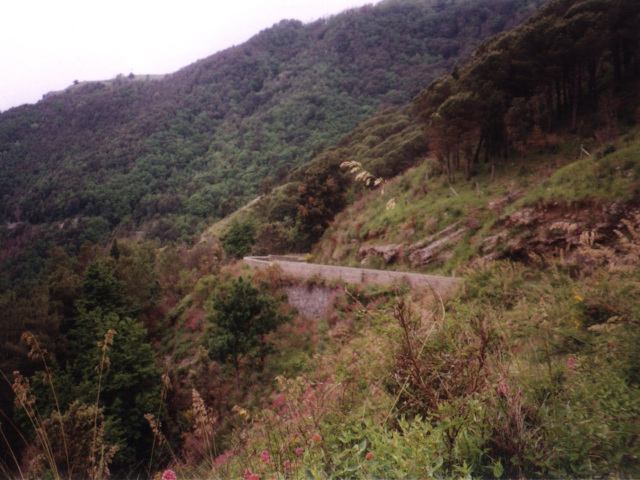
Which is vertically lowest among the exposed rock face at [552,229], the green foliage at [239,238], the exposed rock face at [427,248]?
the green foliage at [239,238]

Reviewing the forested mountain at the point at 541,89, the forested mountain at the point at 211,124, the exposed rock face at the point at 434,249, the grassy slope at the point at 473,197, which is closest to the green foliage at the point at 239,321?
the grassy slope at the point at 473,197

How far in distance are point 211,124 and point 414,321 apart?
128 meters

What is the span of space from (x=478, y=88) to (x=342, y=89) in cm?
9097

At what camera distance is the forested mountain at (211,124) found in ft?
260

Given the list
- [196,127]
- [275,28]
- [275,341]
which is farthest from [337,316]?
[275,28]

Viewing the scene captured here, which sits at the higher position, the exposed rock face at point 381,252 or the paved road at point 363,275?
the paved road at point 363,275

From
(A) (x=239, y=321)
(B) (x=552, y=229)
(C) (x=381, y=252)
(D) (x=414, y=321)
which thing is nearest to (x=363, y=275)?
(C) (x=381, y=252)

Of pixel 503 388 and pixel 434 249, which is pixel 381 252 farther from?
pixel 503 388

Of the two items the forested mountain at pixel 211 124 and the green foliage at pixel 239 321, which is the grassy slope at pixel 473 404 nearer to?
the green foliage at pixel 239 321

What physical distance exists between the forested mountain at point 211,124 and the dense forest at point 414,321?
4008 centimetres

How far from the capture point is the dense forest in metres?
1.79

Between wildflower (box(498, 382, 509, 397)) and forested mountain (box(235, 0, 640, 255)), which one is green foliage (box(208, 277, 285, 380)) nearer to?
forested mountain (box(235, 0, 640, 255))

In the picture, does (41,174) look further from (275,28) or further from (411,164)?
(411,164)

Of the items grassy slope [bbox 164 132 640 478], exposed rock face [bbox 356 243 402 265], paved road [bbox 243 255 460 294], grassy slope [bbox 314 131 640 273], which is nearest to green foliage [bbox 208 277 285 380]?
paved road [bbox 243 255 460 294]
